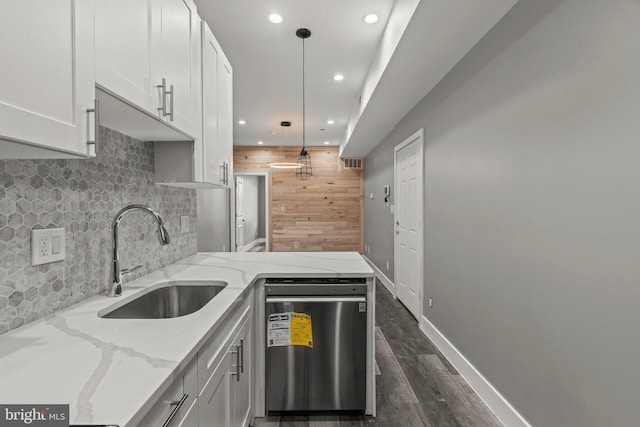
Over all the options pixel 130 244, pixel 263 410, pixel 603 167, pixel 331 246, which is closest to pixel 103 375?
pixel 130 244

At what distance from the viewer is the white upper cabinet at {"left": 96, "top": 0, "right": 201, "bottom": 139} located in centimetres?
100

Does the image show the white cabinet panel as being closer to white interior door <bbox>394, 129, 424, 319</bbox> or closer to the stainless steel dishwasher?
the stainless steel dishwasher

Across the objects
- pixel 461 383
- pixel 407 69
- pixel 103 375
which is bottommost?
pixel 461 383

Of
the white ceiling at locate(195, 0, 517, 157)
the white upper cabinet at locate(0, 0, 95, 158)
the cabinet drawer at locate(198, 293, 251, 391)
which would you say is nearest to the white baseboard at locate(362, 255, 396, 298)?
the white ceiling at locate(195, 0, 517, 157)

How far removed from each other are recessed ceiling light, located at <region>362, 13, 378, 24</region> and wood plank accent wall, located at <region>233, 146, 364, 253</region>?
461 cm

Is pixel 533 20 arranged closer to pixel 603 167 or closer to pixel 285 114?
pixel 603 167

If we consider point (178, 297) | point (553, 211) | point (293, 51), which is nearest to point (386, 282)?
point (293, 51)

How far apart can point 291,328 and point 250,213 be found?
8372 mm

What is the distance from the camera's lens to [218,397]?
1.18m

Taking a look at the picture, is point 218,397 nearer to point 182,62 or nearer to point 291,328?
point 291,328

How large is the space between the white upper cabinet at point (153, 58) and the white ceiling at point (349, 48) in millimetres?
1063

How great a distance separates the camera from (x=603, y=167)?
125 centimetres

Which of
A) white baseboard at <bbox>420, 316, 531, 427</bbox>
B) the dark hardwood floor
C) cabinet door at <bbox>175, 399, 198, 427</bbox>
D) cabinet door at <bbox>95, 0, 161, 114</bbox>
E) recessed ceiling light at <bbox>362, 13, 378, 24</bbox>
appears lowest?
the dark hardwood floor

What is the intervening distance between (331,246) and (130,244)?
5.73m
